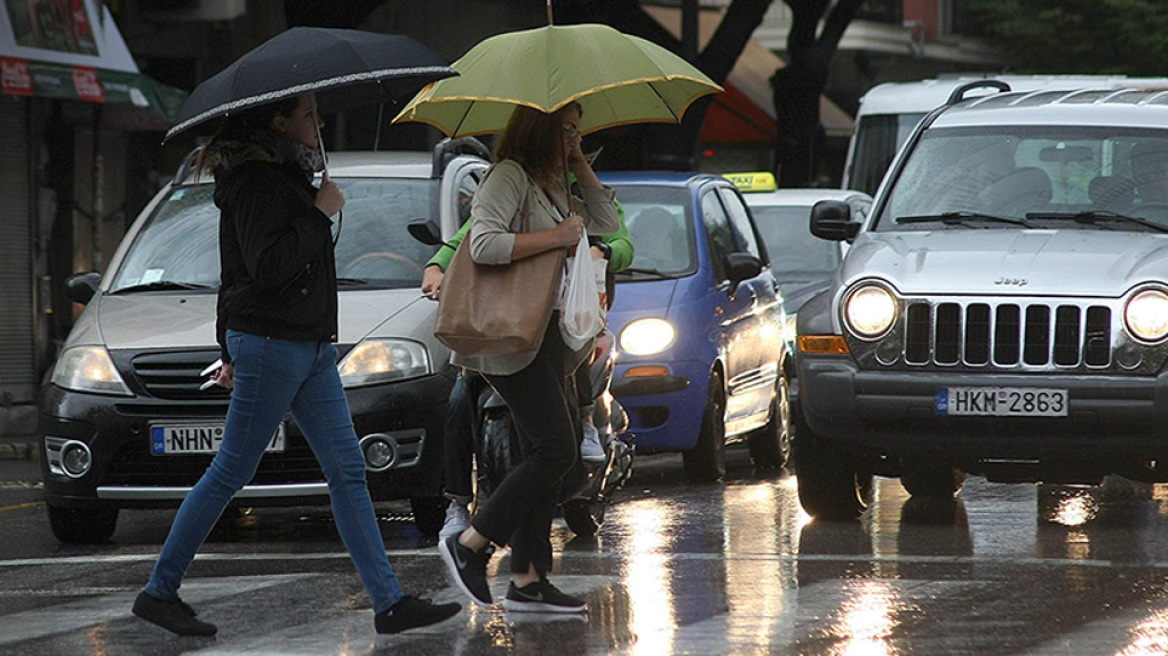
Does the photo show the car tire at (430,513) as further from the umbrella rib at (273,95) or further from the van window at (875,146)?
the van window at (875,146)

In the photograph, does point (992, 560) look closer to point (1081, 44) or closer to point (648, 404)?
point (648, 404)

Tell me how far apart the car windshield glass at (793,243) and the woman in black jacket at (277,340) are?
9581mm

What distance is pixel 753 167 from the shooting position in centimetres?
3500

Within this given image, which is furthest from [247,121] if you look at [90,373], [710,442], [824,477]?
[710,442]

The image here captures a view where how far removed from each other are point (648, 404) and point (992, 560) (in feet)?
11.2

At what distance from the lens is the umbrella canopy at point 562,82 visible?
7.18 meters

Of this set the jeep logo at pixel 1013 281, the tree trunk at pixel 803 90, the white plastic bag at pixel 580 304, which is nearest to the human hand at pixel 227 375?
the white plastic bag at pixel 580 304

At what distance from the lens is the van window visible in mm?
22453

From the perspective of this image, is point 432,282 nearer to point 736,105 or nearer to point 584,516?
point 584,516

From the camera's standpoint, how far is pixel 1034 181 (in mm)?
10117

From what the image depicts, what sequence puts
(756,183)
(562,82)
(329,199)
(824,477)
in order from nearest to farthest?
(329,199)
(562,82)
(824,477)
(756,183)

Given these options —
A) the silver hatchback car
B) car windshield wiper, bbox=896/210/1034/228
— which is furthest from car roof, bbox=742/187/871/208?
the silver hatchback car

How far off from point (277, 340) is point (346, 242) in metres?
3.46

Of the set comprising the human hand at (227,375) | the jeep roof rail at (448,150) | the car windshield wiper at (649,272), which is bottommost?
the car windshield wiper at (649,272)
